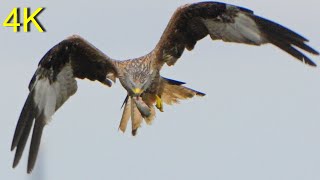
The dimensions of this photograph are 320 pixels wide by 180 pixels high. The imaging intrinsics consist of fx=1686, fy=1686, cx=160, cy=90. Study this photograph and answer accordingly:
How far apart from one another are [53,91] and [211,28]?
237cm

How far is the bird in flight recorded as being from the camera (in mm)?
22344

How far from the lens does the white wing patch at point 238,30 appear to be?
22.5m

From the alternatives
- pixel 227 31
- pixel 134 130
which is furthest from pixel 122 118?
pixel 227 31

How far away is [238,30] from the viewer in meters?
22.6

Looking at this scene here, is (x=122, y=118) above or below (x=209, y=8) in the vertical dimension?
below

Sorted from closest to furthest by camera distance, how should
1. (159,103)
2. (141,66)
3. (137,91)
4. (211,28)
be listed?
(137,91), (141,66), (159,103), (211,28)

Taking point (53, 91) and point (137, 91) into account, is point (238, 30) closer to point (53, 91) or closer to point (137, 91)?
point (137, 91)

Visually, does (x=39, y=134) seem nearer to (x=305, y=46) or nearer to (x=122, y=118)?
(x=122, y=118)

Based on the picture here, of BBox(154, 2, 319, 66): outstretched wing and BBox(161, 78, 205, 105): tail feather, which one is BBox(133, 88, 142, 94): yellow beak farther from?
BBox(161, 78, 205, 105): tail feather

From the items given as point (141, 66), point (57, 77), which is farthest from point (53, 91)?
point (141, 66)

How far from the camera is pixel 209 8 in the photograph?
2262cm

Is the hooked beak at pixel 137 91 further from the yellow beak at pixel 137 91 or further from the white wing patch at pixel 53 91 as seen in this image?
the white wing patch at pixel 53 91

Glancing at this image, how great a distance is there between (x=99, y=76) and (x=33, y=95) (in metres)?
0.95

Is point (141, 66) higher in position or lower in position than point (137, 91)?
higher
